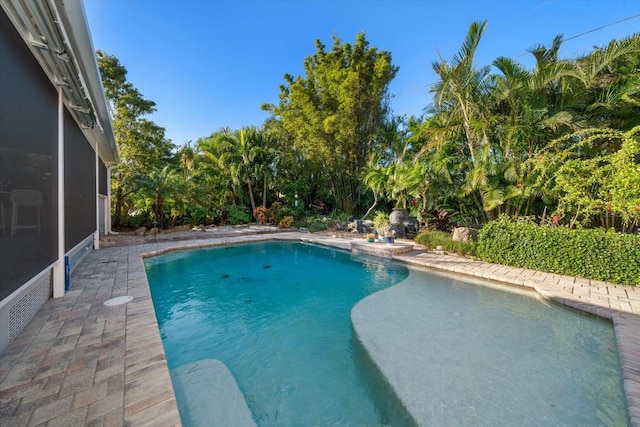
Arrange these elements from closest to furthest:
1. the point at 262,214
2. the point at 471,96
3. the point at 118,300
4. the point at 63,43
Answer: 1. the point at 63,43
2. the point at 118,300
3. the point at 471,96
4. the point at 262,214

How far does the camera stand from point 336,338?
4.20 m

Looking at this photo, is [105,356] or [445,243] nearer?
[105,356]

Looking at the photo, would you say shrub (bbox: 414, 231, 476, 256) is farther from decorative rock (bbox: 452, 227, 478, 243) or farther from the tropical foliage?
the tropical foliage

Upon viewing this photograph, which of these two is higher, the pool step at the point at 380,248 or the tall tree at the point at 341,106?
the tall tree at the point at 341,106

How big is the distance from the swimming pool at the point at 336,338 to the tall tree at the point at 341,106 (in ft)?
32.3

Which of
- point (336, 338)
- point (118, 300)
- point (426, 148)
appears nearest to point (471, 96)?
point (426, 148)

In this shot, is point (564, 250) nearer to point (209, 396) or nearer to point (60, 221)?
point (209, 396)

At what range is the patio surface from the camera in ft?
6.55

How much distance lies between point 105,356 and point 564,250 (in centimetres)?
875

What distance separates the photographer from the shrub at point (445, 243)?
8.18 metres

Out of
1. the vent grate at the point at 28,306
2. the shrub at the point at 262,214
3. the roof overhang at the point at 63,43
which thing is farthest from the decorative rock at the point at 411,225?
the vent grate at the point at 28,306

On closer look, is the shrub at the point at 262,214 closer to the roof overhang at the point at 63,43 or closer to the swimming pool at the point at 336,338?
the swimming pool at the point at 336,338

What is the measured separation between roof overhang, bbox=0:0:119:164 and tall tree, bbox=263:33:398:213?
11008 mm

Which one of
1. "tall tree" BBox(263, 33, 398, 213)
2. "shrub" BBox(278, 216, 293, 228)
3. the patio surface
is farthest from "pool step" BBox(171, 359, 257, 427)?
"tall tree" BBox(263, 33, 398, 213)
